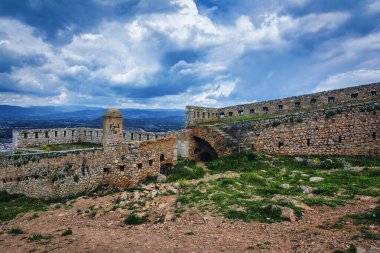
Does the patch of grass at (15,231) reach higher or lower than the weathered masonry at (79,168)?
lower

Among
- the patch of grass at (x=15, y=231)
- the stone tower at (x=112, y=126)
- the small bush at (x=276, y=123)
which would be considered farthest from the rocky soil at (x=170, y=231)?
the small bush at (x=276, y=123)

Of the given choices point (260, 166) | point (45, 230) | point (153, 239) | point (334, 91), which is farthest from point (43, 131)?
point (334, 91)

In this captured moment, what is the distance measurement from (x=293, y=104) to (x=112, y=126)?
708 inches

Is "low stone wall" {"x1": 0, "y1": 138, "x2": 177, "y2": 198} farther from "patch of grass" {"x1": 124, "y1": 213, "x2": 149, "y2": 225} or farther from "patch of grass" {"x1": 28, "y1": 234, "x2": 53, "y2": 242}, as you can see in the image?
"patch of grass" {"x1": 28, "y1": 234, "x2": 53, "y2": 242}

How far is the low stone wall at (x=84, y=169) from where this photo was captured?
53.7ft

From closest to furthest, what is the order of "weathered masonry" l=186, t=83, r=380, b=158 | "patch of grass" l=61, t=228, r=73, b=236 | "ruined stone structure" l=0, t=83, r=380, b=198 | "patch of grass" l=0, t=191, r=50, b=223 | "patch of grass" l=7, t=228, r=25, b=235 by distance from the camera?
"patch of grass" l=61, t=228, r=73, b=236 < "patch of grass" l=7, t=228, r=25, b=235 < "patch of grass" l=0, t=191, r=50, b=223 < "ruined stone structure" l=0, t=83, r=380, b=198 < "weathered masonry" l=186, t=83, r=380, b=158

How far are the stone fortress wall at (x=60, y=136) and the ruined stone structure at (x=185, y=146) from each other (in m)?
6.17

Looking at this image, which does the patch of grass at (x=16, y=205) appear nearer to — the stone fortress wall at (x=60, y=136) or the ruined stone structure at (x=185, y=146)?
the ruined stone structure at (x=185, y=146)

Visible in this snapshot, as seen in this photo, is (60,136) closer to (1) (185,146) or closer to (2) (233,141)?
(1) (185,146)

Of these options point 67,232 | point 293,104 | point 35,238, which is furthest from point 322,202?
point 293,104

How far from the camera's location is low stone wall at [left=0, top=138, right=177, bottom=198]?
1636 centimetres

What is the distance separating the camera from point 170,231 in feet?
29.3

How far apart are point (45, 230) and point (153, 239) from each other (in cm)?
547

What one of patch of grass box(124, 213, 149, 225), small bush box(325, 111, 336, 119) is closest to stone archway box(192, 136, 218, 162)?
small bush box(325, 111, 336, 119)
